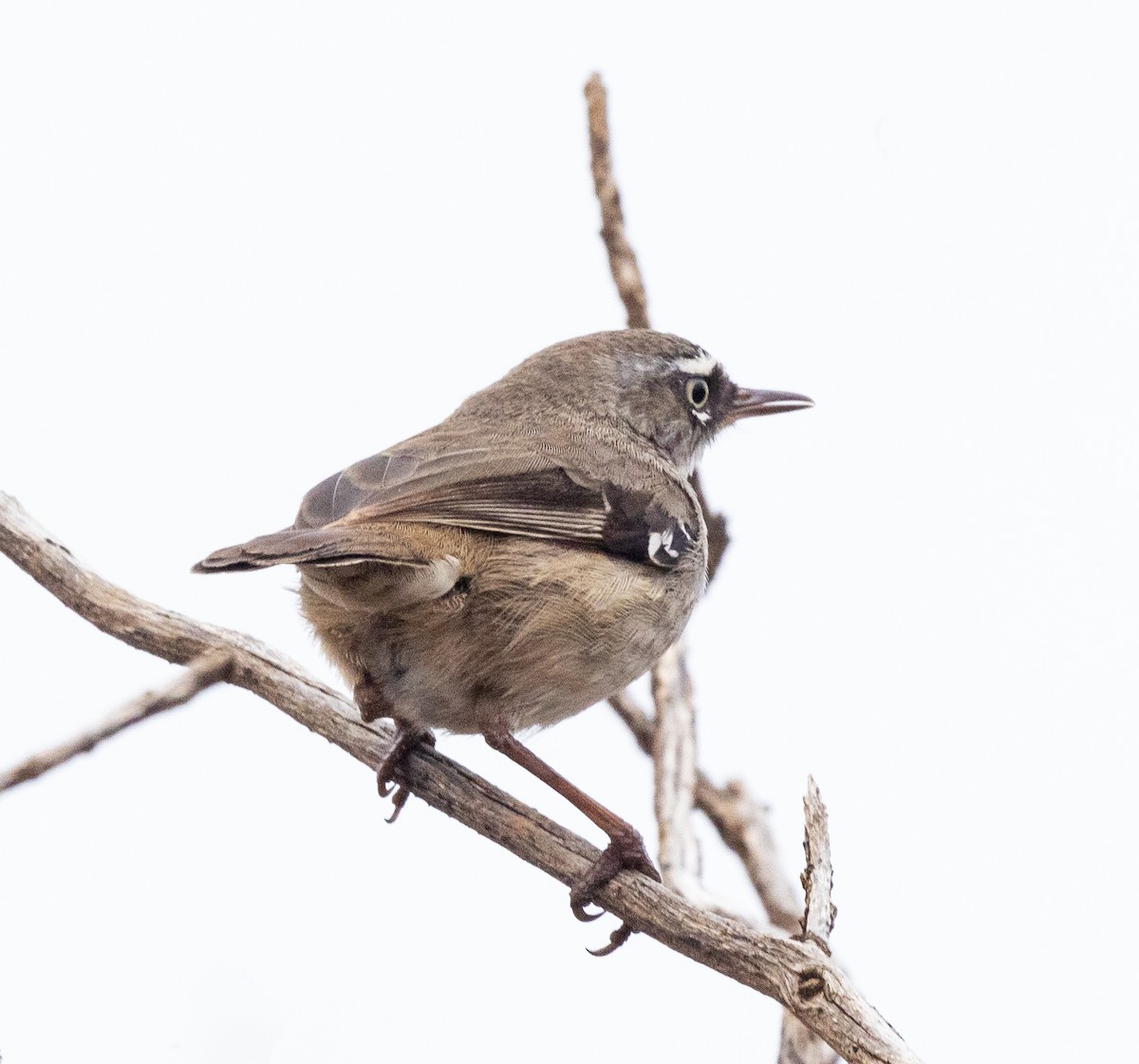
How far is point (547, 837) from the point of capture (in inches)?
165

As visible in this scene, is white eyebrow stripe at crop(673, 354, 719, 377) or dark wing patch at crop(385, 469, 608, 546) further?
white eyebrow stripe at crop(673, 354, 719, 377)

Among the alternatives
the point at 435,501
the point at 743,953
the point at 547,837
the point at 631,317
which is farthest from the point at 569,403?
the point at 743,953

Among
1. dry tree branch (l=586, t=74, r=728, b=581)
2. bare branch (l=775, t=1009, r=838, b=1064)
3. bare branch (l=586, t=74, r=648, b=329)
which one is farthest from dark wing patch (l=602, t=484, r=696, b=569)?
bare branch (l=775, t=1009, r=838, b=1064)

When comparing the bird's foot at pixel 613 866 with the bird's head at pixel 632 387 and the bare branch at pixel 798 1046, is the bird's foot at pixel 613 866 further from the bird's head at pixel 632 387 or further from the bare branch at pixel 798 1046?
the bird's head at pixel 632 387

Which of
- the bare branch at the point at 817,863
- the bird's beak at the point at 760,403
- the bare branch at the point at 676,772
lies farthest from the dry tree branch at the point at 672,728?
the bare branch at the point at 817,863

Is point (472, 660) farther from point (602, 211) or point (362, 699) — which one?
point (602, 211)

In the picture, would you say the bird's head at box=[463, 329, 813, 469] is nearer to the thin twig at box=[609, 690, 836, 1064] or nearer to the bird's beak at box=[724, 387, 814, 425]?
the bird's beak at box=[724, 387, 814, 425]

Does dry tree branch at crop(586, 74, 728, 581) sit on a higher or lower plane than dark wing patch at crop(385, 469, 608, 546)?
higher

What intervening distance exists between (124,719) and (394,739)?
231 cm

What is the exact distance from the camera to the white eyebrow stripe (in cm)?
586

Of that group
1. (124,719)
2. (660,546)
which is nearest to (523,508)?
(660,546)

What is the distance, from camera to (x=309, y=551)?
12.2 ft

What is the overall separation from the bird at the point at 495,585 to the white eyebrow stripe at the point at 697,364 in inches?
32.2

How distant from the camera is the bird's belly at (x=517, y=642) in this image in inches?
169
